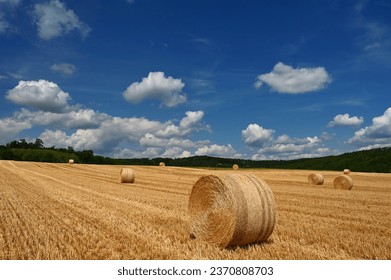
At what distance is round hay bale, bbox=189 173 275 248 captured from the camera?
7.68 metres

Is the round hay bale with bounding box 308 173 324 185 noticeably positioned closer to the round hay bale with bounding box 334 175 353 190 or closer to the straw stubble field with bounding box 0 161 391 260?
the round hay bale with bounding box 334 175 353 190

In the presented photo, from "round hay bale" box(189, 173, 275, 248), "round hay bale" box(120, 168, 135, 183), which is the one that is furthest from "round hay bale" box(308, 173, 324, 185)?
"round hay bale" box(189, 173, 275, 248)

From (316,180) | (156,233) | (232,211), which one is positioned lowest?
(156,233)

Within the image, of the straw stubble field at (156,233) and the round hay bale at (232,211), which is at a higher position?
the round hay bale at (232,211)

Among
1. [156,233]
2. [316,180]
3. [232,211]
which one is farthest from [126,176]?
[232,211]

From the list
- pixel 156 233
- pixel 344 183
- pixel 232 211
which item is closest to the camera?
pixel 232 211

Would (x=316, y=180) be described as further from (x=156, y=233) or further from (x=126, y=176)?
(x=156, y=233)

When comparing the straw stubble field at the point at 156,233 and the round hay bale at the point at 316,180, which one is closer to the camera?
the straw stubble field at the point at 156,233

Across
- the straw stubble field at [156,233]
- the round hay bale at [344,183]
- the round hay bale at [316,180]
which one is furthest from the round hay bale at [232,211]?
the round hay bale at [316,180]

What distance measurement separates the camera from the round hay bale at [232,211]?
768 cm

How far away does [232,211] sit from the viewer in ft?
25.5

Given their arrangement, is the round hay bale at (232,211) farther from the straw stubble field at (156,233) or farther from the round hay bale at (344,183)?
the round hay bale at (344,183)

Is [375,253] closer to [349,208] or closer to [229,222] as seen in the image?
[229,222]
